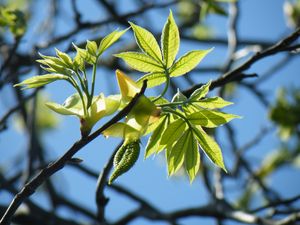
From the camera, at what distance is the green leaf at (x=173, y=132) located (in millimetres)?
1370

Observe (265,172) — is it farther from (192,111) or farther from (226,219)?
(192,111)

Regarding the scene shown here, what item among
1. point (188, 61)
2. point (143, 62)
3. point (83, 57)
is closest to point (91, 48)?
point (83, 57)

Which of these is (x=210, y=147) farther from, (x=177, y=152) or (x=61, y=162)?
(x=61, y=162)

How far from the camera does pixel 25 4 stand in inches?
220

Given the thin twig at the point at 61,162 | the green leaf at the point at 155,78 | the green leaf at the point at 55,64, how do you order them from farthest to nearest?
the green leaf at the point at 155,78
the green leaf at the point at 55,64
the thin twig at the point at 61,162

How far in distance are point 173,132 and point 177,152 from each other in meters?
0.09

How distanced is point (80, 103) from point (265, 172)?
11.8 ft

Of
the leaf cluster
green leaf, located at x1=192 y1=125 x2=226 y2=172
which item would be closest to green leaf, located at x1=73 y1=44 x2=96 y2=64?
the leaf cluster

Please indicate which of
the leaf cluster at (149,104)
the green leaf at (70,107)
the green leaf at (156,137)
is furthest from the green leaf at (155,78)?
the green leaf at (70,107)

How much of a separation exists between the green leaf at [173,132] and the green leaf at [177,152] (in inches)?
1.3

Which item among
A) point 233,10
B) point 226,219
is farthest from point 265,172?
point 226,219

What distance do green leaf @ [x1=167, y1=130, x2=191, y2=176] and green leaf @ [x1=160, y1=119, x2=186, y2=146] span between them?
3 cm

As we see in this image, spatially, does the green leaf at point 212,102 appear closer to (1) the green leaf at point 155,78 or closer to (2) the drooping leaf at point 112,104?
(1) the green leaf at point 155,78

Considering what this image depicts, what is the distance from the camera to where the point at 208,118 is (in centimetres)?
135
